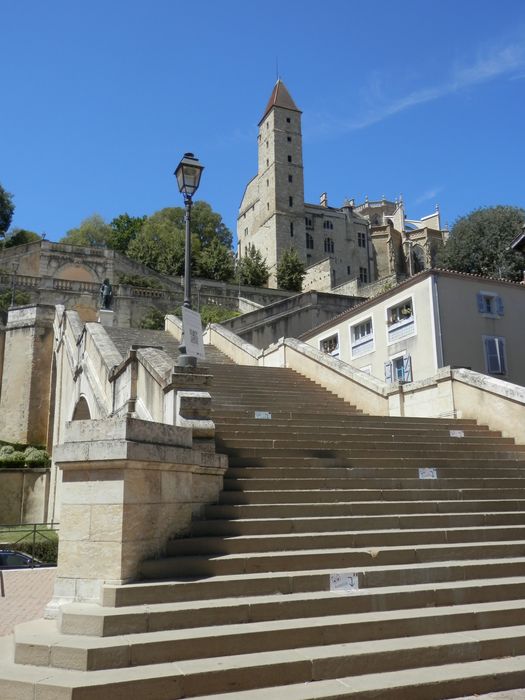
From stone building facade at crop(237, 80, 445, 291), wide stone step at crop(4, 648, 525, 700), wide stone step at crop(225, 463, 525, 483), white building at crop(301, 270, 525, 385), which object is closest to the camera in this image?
wide stone step at crop(4, 648, 525, 700)

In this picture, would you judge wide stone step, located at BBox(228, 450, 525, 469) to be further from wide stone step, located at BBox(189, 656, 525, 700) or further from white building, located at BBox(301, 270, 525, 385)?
white building, located at BBox(301, 270, 525, 385)

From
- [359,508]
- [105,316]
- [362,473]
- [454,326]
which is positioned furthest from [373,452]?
[105,316]

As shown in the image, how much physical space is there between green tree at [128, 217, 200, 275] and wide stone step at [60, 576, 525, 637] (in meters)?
44.5

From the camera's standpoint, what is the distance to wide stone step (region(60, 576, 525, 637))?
4.98 metres

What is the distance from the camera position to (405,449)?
10055 mm

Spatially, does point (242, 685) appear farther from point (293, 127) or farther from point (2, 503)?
point (293, 127)

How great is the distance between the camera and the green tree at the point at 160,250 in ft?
167

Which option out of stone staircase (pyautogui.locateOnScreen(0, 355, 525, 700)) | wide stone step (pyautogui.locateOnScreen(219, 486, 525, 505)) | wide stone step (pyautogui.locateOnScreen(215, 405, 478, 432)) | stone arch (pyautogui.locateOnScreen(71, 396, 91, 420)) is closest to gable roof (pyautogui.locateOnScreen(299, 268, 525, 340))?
wide stone step (pyautogui.locateOnScreen(215, 405, 478, 432))

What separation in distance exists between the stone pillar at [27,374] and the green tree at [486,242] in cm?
3138

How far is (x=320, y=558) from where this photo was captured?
625 cm

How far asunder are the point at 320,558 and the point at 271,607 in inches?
38.6

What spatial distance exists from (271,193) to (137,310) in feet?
152

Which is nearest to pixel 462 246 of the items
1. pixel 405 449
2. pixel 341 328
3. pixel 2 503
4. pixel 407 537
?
pixel 341 328

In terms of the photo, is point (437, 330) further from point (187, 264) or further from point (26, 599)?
point (26, 599)
